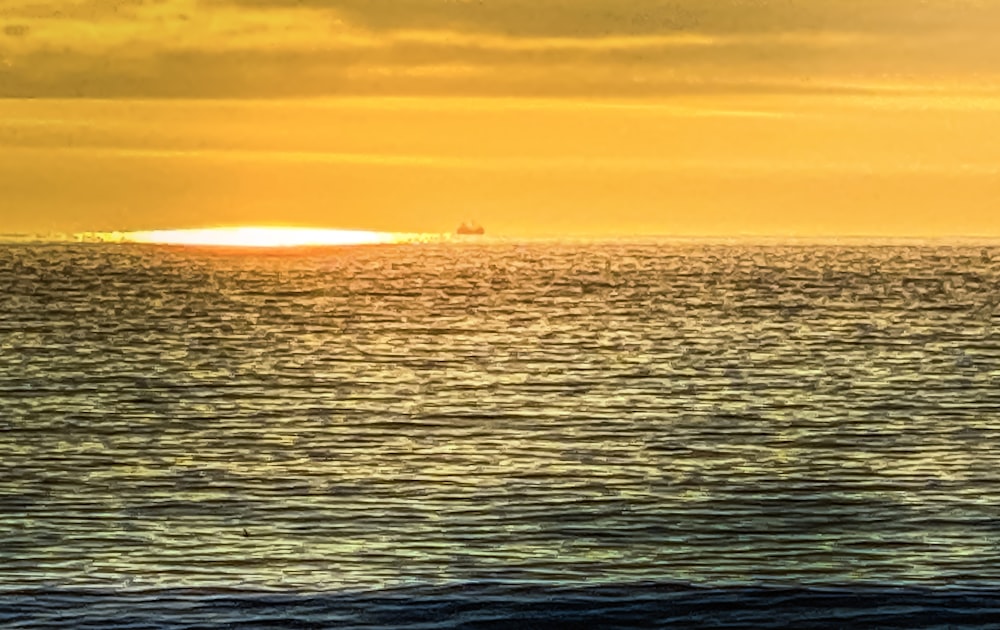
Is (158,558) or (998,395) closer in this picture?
(158,558)

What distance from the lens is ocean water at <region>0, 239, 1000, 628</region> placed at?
30.5m

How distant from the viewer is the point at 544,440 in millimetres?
55656

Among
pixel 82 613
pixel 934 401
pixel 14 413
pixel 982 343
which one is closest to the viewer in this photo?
pixel 82 613

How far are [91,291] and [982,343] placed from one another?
109 meters

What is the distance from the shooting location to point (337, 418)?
210 ft

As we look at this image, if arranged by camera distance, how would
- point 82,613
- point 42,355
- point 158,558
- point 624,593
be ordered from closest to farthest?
point 82,613 < point 624,593 < point 158,558 < point 42,355

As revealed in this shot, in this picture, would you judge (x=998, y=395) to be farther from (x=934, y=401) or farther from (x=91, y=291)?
(x=91, y=291)

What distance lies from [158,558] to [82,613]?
5338mm

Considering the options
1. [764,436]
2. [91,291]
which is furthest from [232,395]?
[91,291]

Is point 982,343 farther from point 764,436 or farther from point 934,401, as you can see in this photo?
point 764,436

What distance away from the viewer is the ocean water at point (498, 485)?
3047 centimetres

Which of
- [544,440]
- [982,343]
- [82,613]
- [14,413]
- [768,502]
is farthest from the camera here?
[982,343]

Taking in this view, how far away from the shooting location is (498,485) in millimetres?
45031

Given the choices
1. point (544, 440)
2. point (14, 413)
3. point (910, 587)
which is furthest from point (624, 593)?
point (14, 413)
